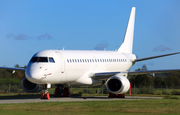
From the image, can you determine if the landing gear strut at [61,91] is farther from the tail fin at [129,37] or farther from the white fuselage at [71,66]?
the tail fin at [129,37]

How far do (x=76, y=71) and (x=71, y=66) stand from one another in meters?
0.84

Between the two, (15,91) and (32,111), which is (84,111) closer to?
(32,111)


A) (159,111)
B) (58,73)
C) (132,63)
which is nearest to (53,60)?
(58,73)

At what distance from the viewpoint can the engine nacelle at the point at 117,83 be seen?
25.1 metres

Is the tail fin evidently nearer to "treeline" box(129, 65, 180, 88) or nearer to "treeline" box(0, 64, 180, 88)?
"treeline" box(0, 64, 180, 88)

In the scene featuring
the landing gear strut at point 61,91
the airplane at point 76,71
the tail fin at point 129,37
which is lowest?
the landing gear strut at point 61,91

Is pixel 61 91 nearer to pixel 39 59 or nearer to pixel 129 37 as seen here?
pixel 39 59

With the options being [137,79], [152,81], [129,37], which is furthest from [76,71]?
[152,81]

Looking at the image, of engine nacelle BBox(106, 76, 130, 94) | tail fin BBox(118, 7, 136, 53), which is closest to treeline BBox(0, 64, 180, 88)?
tail fin BBox(118, 7, 136, 53)

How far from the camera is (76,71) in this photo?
2617 cm

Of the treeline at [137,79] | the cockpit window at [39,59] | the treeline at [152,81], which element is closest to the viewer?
the cockpit window at [39,59]

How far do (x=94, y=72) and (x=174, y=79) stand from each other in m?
32.1

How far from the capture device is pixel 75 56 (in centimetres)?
2672

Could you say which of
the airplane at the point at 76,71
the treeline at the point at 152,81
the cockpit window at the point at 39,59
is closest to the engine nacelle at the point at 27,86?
the airplane at the point at 76,71
